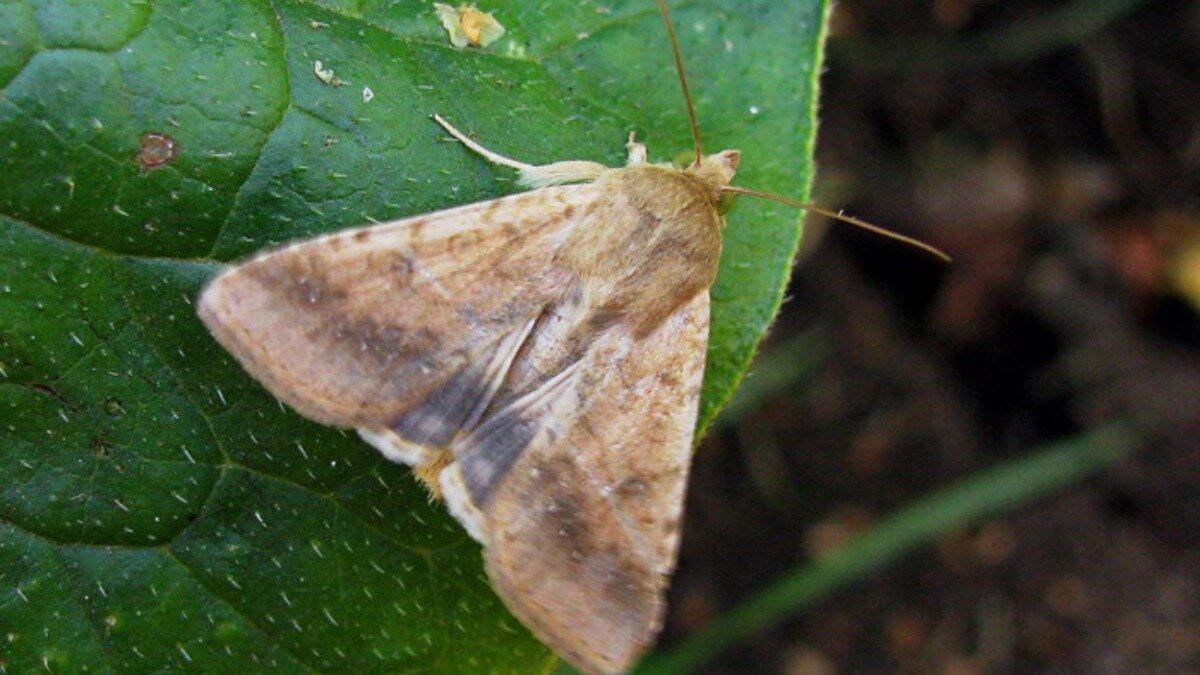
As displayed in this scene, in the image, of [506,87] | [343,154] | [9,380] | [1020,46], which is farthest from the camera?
[1020,46]

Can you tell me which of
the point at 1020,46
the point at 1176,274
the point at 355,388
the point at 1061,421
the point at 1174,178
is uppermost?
the point at 355,388

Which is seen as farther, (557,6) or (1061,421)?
(1061,421)

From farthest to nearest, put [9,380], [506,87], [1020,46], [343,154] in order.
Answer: [1020,46], [506,87], [343,154], [9,380]

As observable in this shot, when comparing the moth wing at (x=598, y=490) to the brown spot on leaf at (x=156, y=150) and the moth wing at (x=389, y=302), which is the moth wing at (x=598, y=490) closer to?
the moth wing at (x=389, y=302)

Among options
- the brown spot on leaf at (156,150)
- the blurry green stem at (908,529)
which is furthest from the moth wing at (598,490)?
the blurry green stem at (908,529)

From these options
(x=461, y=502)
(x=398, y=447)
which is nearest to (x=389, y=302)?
(x=398, y=447)

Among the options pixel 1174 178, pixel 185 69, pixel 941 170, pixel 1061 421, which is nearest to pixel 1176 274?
pixel 1174 178

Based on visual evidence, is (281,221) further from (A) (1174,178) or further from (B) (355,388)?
(A) (1174,178)
